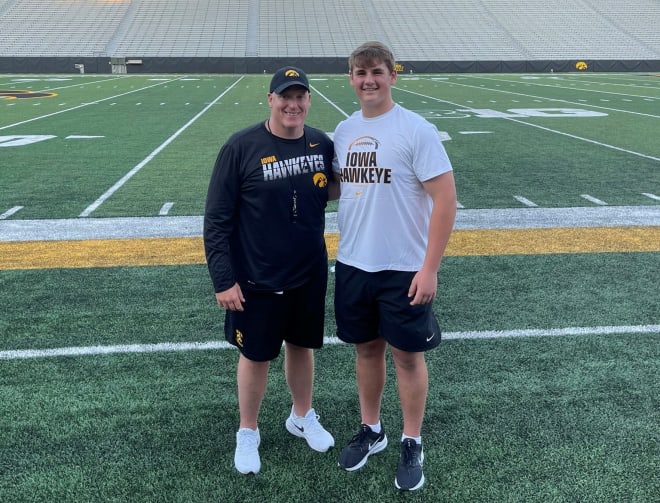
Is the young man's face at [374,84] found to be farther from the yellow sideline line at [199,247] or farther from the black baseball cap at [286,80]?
the yellow sideline line at [199,247]

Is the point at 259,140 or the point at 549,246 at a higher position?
the point at 259,140

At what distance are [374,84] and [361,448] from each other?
1.47 metres

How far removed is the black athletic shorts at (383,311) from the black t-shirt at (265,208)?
195mm

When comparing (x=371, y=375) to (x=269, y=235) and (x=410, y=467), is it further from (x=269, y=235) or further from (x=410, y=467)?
(x=269, y=235)

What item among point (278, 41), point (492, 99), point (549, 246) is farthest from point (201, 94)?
point (278, 41)

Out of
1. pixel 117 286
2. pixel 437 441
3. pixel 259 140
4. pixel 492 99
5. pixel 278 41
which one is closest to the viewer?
pixel 259 140

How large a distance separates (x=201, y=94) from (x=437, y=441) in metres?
22.9

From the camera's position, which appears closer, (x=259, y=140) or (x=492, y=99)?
(x=259, y=140)

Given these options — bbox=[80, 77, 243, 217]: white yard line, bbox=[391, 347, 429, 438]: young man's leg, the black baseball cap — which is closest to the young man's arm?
bbox=[391, 347, 429, 438]: young man's leg

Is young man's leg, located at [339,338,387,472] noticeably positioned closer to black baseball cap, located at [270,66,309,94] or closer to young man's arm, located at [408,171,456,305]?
young man's arm, located at [408,171,456,305]

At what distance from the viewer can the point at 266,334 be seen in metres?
2.66

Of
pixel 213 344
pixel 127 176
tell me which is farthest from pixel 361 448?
pixel 127 176

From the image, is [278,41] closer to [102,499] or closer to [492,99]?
[492,99]

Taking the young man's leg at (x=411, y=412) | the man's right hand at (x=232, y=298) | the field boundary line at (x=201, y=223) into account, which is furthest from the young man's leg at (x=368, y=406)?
the field boundary line at (x=201, y=223)
